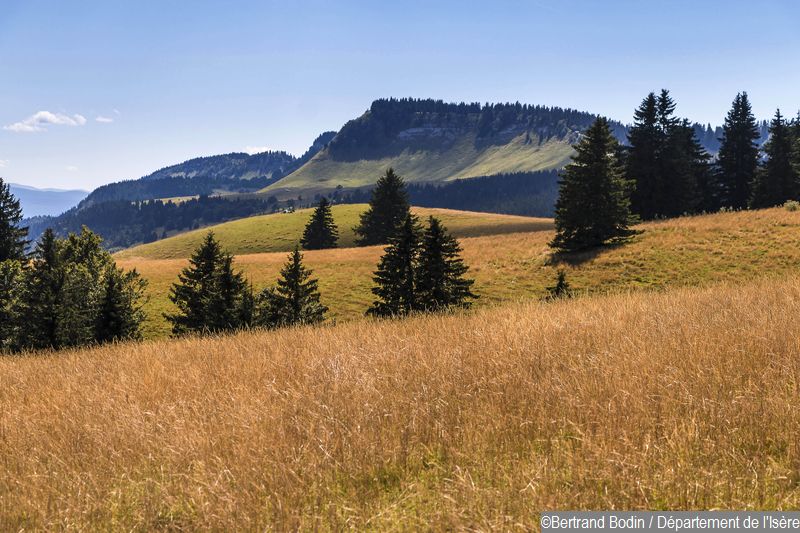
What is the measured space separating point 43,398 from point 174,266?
2065 inches

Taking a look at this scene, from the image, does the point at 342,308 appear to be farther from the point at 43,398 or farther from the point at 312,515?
the point at 312,515

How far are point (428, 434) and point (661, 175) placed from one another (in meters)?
54.5

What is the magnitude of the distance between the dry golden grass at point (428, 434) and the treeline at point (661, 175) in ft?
103

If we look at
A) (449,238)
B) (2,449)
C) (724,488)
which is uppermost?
(449,238)

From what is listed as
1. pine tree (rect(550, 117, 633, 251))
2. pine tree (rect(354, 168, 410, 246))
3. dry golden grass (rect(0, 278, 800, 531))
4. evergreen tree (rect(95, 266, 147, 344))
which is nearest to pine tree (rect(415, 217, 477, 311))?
evergreen tree (rect(95, 266, 147, 344))

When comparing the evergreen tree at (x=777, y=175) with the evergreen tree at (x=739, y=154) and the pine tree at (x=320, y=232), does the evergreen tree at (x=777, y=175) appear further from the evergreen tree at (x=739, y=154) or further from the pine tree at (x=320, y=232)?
the pine tree at (x=320, y=232)

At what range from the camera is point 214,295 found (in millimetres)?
23312

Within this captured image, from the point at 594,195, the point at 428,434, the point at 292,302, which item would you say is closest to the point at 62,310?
the point at 292,302

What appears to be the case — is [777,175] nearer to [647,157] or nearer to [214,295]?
[647,157]

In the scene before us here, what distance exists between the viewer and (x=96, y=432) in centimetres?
439

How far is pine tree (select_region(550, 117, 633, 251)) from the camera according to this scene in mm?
35156

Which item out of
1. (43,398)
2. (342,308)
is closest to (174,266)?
(342,308)

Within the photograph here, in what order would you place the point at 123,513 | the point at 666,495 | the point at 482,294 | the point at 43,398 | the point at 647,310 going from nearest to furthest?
the point at 666,495 < the point at 123,513 < the point at 43,398 < the point at 647,310 < the point at 482,294

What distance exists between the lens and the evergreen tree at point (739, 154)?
54.5 meters
